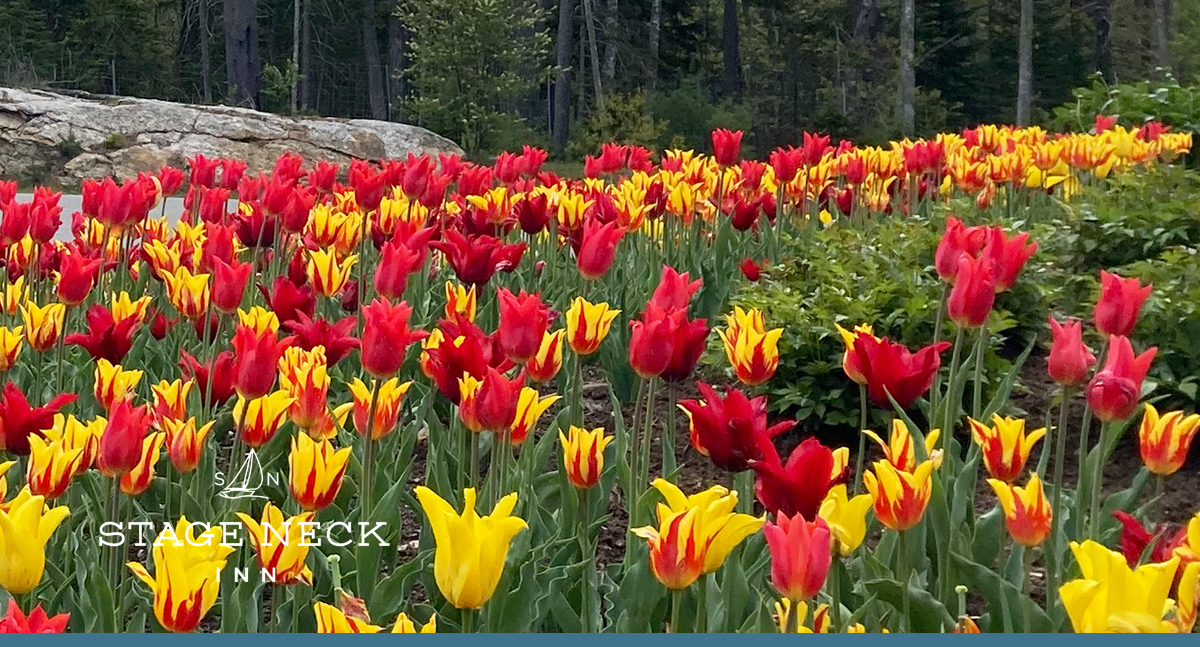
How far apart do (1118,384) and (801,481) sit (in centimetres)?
56

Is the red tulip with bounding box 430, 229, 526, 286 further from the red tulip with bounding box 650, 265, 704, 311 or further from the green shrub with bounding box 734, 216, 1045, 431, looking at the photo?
the green shrub with bounding box 734, 216, 1045, 431

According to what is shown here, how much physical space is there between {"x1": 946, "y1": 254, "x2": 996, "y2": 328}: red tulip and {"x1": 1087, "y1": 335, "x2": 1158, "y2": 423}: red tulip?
0.33m

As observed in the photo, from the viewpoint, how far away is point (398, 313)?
207cm

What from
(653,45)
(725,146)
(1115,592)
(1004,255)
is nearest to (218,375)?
(1004,255)

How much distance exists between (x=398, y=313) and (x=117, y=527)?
55cm

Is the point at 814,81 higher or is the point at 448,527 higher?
the point at 814,81

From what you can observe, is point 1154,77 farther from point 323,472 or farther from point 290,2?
point 323,472

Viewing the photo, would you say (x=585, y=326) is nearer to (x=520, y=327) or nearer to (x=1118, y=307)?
(x=520, y=327)

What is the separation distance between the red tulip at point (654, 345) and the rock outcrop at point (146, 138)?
46.0ft

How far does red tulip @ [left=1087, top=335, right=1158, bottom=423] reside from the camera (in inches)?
67.0

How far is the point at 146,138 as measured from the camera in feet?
51.1

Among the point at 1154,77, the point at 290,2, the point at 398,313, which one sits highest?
the point at 290,2

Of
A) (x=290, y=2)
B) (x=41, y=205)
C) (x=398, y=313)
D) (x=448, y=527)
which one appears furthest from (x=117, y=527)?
(x=290, y=2)

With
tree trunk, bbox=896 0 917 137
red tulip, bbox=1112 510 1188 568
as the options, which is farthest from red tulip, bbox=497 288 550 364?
tree trunk, bbox=896 0 917 137
